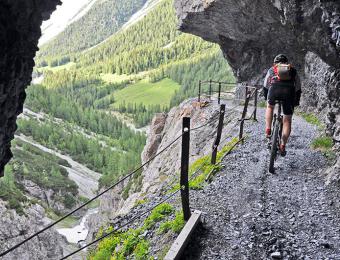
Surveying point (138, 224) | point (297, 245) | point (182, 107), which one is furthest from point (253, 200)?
point (182, 107)

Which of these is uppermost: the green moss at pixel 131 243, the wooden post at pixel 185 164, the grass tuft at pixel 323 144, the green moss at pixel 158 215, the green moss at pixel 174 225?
the wooden post at pixel 185 164

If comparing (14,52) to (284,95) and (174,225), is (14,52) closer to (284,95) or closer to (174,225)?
(174,225)

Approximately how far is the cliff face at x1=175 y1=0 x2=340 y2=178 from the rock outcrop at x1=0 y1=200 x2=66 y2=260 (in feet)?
117

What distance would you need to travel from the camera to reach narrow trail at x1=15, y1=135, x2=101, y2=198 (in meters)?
126

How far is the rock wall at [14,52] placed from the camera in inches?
530

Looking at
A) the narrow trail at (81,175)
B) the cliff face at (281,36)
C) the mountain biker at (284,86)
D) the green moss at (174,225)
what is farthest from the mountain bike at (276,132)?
the narrow trail at (81,175)

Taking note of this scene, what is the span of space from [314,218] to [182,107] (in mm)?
27451

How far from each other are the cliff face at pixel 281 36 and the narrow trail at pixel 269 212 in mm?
2693

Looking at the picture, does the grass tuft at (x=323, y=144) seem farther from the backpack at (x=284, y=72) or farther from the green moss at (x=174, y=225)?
the green moss at (x=174, y=225)

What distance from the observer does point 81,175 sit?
14162 centimetres

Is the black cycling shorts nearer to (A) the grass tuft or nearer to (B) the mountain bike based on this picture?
(B) the mountain bike

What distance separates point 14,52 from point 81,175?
430 ft

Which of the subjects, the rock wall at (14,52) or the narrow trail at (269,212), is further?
the rock wall at (14,52)

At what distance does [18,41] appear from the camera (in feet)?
48.3
